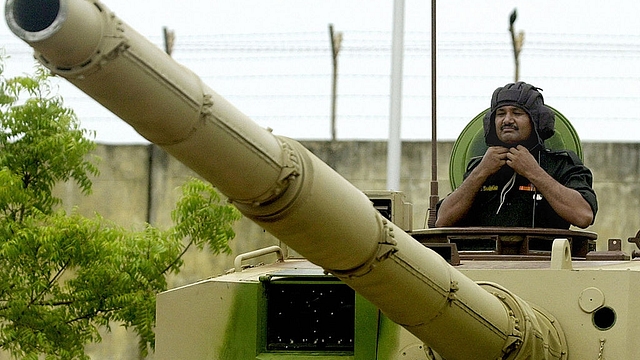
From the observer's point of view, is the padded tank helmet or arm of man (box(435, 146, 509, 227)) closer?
arm of man (box(435, 146, 509, 227))

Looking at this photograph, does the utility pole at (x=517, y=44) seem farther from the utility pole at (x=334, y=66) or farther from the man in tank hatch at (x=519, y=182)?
the man in tank hatch at (x=519, y=182)

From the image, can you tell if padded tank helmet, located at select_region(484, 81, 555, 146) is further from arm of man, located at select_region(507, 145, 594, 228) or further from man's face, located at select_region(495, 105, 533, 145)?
arm of man, located at select_region(507, 145, 594, 228)

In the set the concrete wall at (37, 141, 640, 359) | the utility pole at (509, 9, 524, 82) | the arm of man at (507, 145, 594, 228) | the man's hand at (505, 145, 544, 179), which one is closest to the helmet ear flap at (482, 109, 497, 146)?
the arm of man at (507, 145, 594, 228)

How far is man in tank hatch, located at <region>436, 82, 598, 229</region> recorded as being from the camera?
9.48 m

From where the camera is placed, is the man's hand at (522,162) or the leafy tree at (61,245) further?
the leafy tree at (61,245)

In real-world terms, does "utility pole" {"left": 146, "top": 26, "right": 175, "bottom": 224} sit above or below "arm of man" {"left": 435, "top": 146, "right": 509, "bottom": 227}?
above

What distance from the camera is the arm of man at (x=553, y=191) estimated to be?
928 centimetres

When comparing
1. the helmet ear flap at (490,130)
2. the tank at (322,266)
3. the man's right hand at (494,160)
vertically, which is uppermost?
the helmet ear flap at (490,130)

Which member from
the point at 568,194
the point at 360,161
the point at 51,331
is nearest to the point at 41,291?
the point at 51,331

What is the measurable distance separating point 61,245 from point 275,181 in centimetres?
905

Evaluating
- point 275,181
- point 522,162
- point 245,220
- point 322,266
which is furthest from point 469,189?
point 245,220

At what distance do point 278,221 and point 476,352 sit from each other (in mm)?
1853

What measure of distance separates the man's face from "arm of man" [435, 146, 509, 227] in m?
0.33

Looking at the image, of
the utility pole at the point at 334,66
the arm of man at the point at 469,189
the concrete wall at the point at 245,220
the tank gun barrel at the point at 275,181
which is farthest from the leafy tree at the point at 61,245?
the tank gun barrel at the point at 275,181
